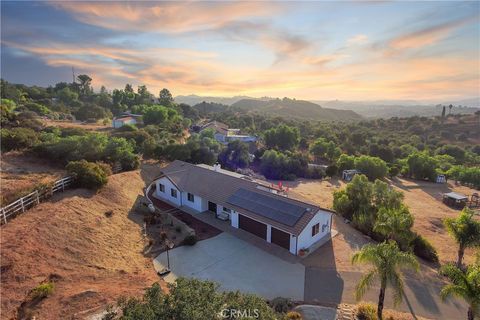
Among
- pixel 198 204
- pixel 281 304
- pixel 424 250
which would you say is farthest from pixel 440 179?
pixel 281 304

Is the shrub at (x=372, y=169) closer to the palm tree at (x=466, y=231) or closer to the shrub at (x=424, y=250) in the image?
the shrub at (x=424, y=250)

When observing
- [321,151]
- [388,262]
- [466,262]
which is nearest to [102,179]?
[388,262]

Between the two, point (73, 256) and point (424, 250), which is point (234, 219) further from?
point (424, 250)

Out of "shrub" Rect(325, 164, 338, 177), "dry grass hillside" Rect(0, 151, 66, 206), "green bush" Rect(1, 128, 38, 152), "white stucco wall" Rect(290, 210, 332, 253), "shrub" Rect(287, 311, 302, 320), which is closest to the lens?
"shrub" Rect(287, 311, 302, 320)

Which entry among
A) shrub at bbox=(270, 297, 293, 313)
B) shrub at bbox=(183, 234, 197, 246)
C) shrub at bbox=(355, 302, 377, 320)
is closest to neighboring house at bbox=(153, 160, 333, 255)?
shrub at bbox=(183, 234, 197, 246)

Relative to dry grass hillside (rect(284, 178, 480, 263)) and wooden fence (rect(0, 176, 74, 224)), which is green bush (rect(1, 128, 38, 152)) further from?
dry grass hillside (rect(284, 178, 480, 263))
